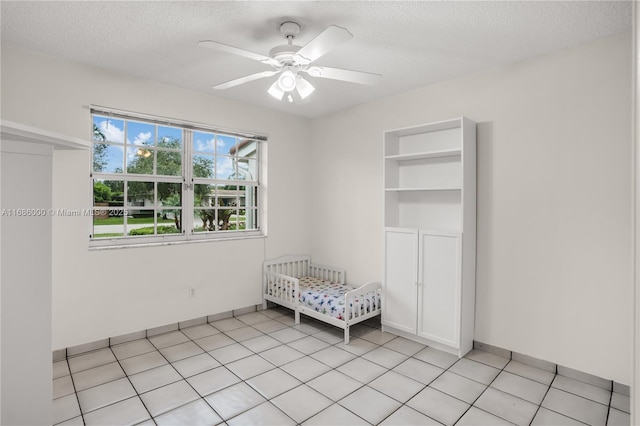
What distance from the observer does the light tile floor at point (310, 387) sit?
2.13 metres

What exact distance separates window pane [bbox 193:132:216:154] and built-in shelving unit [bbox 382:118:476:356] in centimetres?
192

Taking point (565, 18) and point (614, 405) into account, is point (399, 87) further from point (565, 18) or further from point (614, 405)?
point (614, 405)

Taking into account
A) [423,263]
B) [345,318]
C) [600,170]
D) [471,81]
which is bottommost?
[345,318]

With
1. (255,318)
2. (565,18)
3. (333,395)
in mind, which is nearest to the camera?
(565,18)

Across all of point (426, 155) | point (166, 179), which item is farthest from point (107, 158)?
point (426, 155)

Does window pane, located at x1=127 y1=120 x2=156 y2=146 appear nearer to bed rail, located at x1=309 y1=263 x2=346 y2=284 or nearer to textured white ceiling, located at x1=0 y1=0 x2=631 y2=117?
textured white ceiling, located at x1=0 y1=0 x2=631 y2=117

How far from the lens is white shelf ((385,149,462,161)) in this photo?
303 cm

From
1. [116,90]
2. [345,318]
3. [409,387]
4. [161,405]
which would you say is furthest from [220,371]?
[116,90]

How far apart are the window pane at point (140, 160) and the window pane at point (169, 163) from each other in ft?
0.26

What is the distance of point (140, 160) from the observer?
3396mm

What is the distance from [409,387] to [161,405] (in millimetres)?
1691

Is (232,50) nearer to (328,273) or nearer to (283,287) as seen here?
(283,287)

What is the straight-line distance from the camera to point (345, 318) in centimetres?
322

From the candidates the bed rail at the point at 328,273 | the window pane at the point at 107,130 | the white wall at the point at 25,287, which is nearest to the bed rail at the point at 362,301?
the bed rail at the point at 328,273
